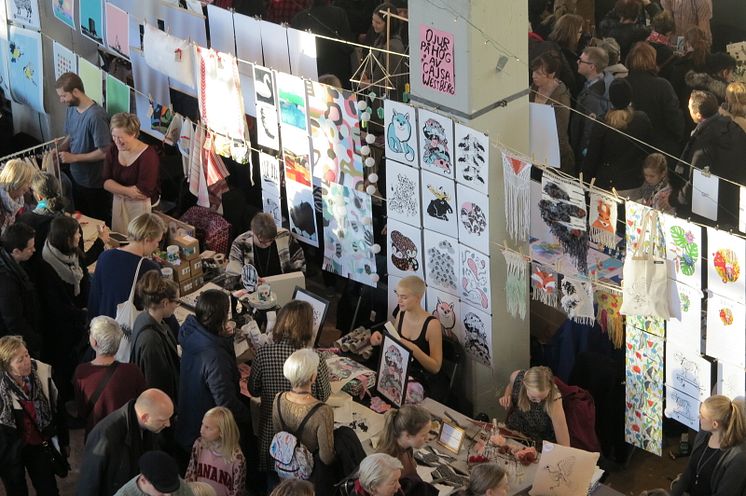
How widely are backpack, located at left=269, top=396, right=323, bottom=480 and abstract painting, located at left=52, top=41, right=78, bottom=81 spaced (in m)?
5.00

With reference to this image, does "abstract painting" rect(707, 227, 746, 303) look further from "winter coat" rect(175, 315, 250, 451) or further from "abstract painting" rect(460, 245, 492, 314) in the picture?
"winter coat" rect(175, 315, 250, 451)

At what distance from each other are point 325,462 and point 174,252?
8.51 ft

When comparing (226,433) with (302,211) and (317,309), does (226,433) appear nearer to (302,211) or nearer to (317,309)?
(317,309)

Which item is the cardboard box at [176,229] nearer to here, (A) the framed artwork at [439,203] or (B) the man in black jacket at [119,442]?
(A) the framed artwork at [439,203]

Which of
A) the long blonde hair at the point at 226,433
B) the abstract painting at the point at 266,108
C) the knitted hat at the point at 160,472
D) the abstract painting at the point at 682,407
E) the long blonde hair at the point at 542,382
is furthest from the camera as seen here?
the abstract painting at the point at 266,108

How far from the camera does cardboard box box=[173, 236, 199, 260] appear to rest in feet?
27.0

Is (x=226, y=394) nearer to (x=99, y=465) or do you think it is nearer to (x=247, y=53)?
(x=99, y=465)

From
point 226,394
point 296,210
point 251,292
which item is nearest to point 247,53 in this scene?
point 296,210

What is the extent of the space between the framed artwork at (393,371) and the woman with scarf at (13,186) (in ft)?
9.33

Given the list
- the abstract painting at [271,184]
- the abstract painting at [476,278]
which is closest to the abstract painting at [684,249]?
the abstract painting at [476,278]

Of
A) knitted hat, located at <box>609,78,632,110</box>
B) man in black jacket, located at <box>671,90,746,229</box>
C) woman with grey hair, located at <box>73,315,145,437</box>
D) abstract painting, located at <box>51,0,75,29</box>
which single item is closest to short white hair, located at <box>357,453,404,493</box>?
woman with grey hair, located at <box>73,315,145,437</box>

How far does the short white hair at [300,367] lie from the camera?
19.7ft

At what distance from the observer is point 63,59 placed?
396 inches

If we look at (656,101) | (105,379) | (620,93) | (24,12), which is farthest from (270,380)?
(24,12)
